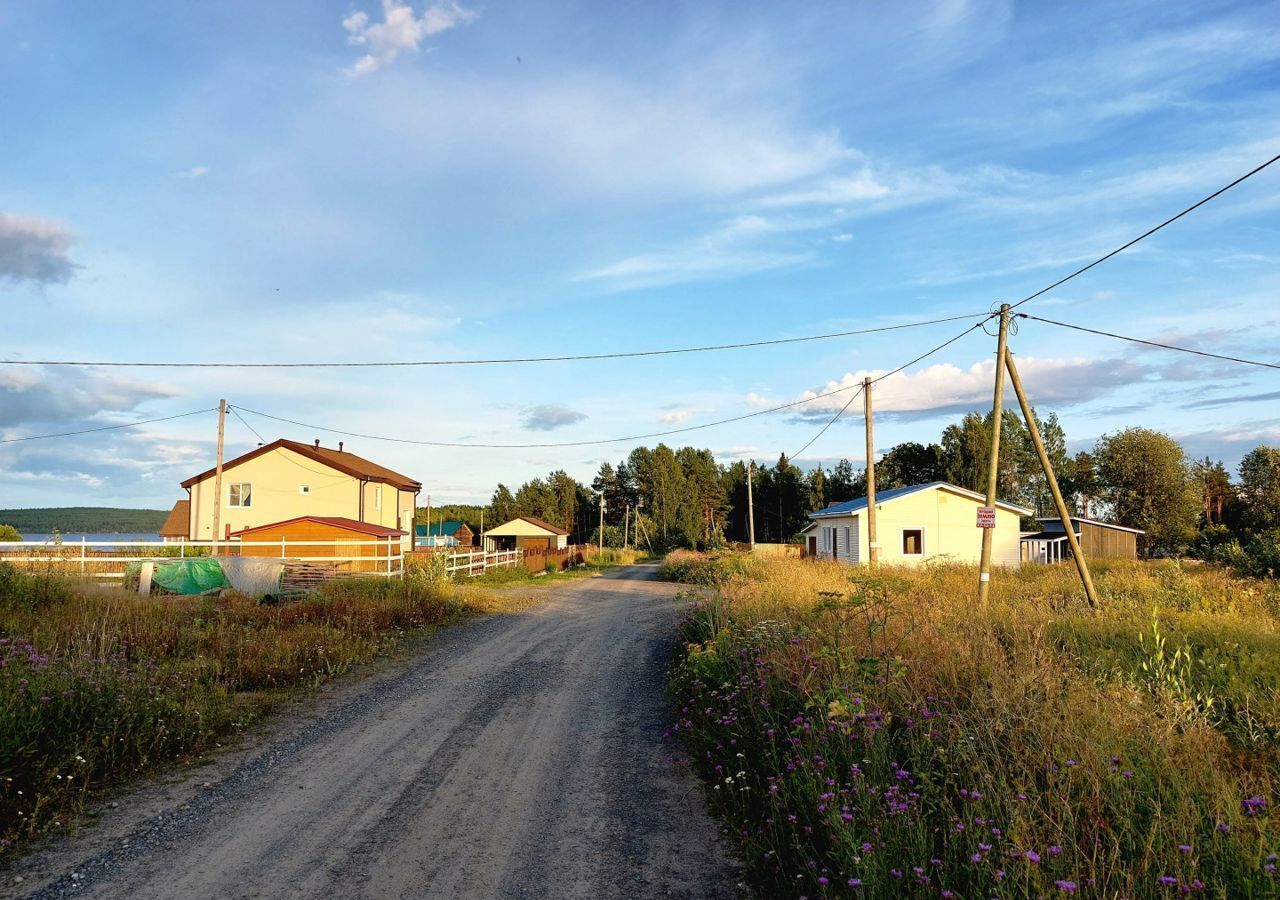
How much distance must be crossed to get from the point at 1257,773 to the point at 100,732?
8.39 meters

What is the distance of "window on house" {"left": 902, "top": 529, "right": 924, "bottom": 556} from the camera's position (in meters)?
32.1

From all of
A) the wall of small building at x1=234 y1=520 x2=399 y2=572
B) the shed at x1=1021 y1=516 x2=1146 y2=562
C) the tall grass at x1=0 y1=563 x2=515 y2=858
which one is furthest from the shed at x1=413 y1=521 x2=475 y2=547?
the tall grass at x1=0 y1=563 x2=515 y2=858

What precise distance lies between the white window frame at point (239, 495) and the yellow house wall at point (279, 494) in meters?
0.07

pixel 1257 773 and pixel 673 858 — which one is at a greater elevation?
pixel 1257 773

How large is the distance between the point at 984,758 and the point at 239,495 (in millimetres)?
39284

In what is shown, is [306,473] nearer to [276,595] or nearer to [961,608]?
[276,595]

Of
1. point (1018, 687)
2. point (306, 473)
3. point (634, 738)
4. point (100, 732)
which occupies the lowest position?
point (634, 738)

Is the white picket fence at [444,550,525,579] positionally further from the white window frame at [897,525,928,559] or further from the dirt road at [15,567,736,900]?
the white window frame at [897,525,928,559]

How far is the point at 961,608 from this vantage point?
10047 millimetres

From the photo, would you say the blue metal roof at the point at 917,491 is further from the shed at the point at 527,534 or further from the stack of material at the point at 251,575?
the shed at the point at 527,534

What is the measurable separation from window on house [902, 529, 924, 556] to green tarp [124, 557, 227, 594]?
26557 millimetres

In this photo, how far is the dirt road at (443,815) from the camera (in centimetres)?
405

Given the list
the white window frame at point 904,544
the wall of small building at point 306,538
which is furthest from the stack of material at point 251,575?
the white window frame at point 904,544

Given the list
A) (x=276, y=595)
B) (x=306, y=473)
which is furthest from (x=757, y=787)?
(x=306, y=473)
